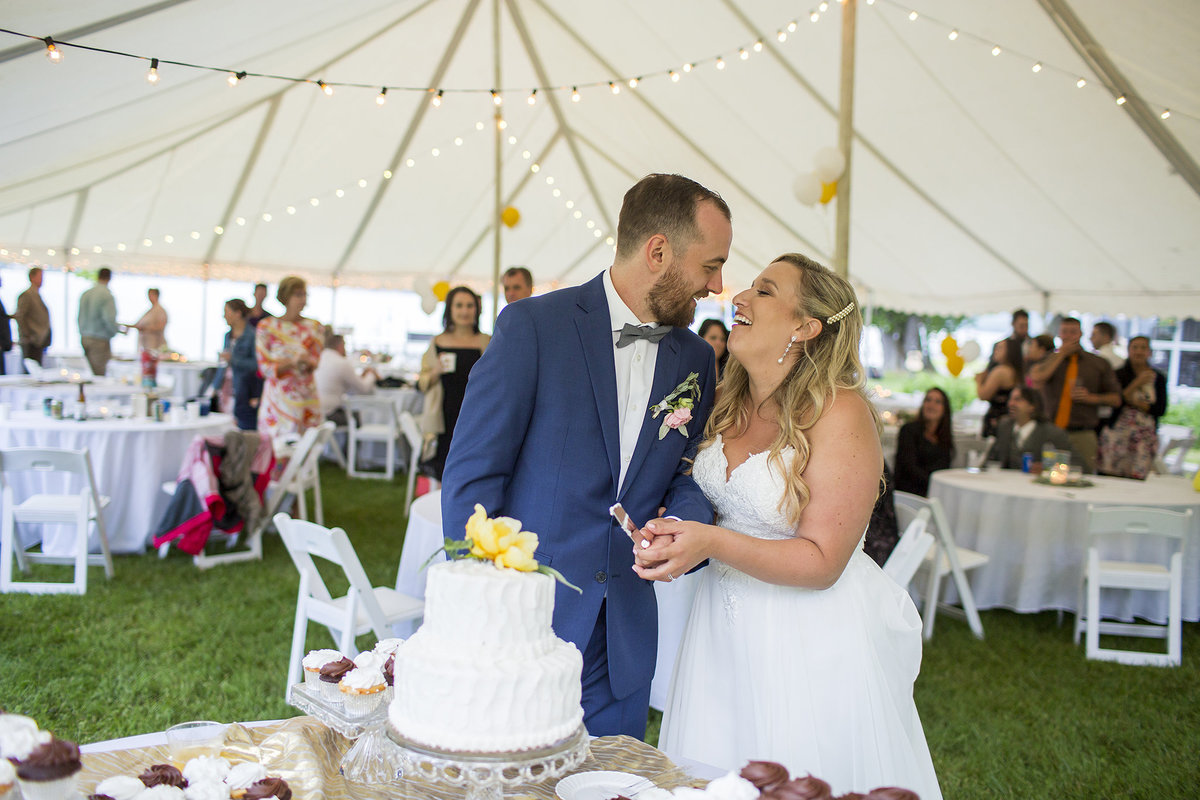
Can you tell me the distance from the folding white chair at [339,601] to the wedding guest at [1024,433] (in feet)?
15.6

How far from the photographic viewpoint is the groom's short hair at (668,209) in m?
2.07

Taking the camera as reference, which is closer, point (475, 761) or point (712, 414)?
point (475, 761)

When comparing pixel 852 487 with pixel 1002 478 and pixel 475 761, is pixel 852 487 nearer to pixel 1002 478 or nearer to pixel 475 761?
pixel 475 761

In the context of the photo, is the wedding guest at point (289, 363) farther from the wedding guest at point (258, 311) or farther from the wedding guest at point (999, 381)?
the wedding guest at point (999, 381)

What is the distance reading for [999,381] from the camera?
26.0ft

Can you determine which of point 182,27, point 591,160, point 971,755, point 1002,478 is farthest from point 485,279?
point 971,755

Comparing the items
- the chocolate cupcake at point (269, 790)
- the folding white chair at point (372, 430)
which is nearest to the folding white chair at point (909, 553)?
the chocolate cupcake at point (269, 790)

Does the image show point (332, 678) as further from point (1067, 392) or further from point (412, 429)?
point (1067, 392)

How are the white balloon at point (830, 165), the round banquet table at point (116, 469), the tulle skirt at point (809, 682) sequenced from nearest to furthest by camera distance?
Answer: 1. the tulle skirt at point (809, 682)
2. the white balloon at point (830, 165)
3. the round banquet table at point (116, 469)

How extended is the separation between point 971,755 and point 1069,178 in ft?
20.9

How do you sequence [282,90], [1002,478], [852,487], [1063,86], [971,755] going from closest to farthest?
[852,487], [971,755], [1002,478], [1063,86], [282,90]

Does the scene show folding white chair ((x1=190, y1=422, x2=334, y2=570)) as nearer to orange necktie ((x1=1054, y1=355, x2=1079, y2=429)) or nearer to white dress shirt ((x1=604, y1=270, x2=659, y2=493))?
white dress shirt ((x1=604, y1=270, x2=659, y2=493))

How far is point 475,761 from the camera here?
50.1 inches

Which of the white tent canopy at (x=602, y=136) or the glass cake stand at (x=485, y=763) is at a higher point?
the white tent canopy at (x=602, y=136)
